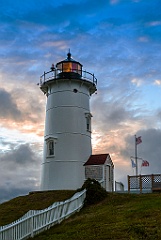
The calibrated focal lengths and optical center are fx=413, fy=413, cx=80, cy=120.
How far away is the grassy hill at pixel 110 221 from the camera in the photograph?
1409cm

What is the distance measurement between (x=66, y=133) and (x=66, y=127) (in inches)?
19.6

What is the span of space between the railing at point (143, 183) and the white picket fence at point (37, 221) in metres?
7.66

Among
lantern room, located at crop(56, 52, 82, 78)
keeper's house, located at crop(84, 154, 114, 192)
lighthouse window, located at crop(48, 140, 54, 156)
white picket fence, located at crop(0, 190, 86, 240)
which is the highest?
lantern room, located at crop(56, 52, 82, 78)

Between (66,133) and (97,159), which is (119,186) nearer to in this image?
(97,159)

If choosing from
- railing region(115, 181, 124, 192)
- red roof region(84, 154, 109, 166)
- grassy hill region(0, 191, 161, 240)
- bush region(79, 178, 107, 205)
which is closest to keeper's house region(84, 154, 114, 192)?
red roof region(84, 154, 109, 166)

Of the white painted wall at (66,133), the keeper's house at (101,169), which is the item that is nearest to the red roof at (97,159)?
the keeper's house at (101,169)

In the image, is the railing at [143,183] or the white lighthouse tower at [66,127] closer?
the railing at [143,183]

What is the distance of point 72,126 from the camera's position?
110 feet

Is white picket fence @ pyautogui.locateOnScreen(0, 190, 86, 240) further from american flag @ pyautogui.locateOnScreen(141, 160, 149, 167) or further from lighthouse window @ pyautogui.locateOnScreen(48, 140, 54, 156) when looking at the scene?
lighthouse window @ pyautogui.locateOnScreen(48, 140, 54, 156)

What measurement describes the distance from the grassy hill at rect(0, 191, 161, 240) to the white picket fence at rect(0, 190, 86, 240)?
32 centimetres

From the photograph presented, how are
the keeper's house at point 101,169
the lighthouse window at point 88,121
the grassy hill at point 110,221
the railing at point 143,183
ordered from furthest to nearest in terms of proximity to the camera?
the lighthouse window at point 88,121 < the keeper's house at point 101,169 < the railing at point 143,183 < the grassy hill at point 110,221

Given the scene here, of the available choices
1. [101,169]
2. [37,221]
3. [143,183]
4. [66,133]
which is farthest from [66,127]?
[37,221]

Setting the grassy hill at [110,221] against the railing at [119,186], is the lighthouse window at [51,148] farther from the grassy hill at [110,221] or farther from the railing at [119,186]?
the grassy hill at [110,221]

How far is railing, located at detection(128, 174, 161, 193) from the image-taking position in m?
28.0
